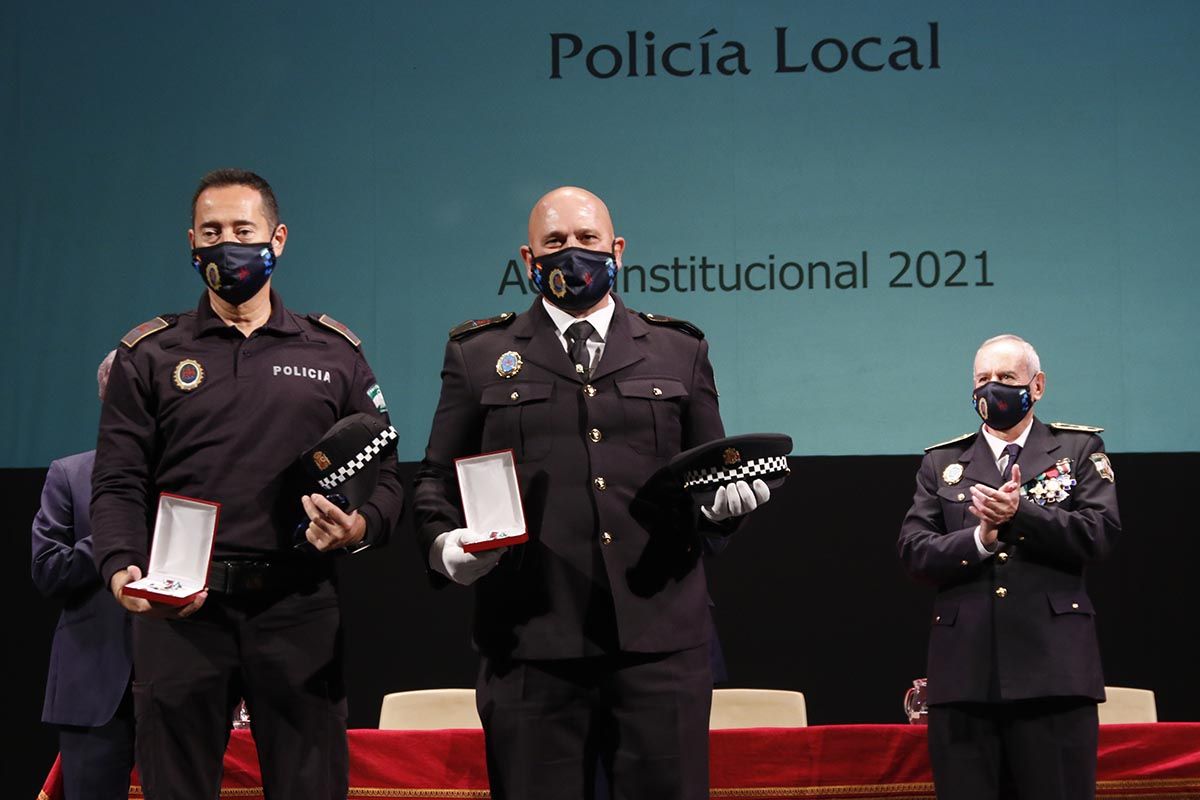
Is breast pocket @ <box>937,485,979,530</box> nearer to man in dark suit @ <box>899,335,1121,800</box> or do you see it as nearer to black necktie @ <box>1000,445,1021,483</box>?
man in dark suit @ <box>899,335,1121,800</box>

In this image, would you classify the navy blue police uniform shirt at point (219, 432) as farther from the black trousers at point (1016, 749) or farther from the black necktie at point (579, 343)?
the black trousers at point (1016, 749)

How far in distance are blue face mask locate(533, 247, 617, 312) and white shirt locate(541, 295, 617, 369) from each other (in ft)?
0.16

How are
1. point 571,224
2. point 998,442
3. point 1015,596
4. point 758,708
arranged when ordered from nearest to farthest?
1. point 571,224
2. point 1015,596
3. point 998,442
4. point 758,708

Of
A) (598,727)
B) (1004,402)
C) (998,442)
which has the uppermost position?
(1004,402)

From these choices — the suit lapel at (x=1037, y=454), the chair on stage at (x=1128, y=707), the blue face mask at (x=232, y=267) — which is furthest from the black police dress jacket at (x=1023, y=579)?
the blue face mask at (x=232, y=267)

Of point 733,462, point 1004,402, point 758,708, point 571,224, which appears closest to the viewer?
point 733,462

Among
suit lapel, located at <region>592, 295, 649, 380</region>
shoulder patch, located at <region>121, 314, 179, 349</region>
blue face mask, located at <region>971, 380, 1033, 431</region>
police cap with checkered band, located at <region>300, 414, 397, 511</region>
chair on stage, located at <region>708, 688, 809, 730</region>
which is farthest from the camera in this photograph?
chair on stage, located at <region>708, 688, 809, 730</region>

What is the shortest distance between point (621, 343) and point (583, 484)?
31 cm

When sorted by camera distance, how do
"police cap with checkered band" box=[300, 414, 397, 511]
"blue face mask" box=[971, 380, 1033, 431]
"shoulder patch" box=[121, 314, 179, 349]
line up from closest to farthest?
"police cap with checkered band" box=[300, 414, 397, 511] < "shoulder patch" box=[121, 314, 179, 349] < "blue face mask" box=[971, 380, 1033, 431]

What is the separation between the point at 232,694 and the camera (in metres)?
2.46

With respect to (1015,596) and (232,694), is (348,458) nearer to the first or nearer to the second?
(232,694)

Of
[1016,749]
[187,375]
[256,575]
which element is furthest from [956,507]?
[187,375]

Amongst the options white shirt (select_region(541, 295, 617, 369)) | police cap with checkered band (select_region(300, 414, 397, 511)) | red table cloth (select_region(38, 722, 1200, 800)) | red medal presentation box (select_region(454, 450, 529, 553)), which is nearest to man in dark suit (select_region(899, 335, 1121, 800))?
red table cloth (select_region(38, 722, 1200, 800))

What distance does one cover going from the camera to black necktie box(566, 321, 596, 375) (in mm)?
2506
